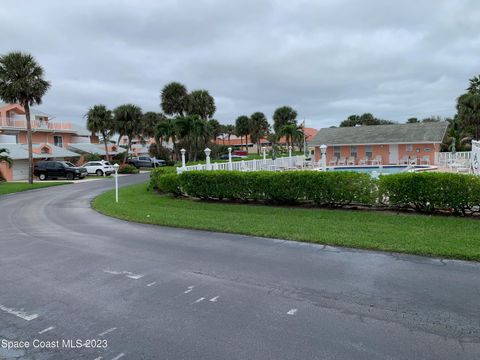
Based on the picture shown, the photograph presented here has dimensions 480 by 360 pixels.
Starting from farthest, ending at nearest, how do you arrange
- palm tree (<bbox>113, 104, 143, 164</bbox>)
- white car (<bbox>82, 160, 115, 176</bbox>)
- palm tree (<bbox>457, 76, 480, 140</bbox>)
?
palm tree (<bbox>113, 104, 143, 164</bbox>)
white car (<bbox>82, 160, 115, 176</bbox>)
palm tree (<bbox>457, 76, 480, 140</bbox>)

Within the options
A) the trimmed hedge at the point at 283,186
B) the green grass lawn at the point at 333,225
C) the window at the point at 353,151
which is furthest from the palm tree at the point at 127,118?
the green grass lawn at the point at 333,225

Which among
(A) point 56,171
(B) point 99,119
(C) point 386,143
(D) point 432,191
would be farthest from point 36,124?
(D) point 432,191

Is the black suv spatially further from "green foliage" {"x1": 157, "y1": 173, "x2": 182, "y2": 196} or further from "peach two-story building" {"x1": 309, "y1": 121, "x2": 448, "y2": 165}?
"green foliage" {"x1": 157, "y1": 173, "x2": 182, "y2": 196}

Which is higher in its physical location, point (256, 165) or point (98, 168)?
point (256, 165)

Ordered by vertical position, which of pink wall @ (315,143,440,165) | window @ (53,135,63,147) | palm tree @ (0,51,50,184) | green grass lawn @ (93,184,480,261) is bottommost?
green grass lawn @ (93,184,480,261)

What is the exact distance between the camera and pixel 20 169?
38.6 metres

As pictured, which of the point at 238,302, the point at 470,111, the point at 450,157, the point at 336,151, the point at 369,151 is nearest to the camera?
the point at 238,302

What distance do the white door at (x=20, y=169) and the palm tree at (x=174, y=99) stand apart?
774 inches

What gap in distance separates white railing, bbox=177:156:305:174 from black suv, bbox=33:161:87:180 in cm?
2093

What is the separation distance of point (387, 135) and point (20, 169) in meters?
35.2

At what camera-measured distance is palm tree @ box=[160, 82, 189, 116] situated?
5178cm

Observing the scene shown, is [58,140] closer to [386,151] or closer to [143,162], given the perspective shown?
[143,162]

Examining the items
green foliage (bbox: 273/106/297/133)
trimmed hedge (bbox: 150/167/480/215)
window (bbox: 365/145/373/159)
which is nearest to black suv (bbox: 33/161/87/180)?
trimmed hedge (bbox: 150/167/480/215)

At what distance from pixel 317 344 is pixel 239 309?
1.23 m
